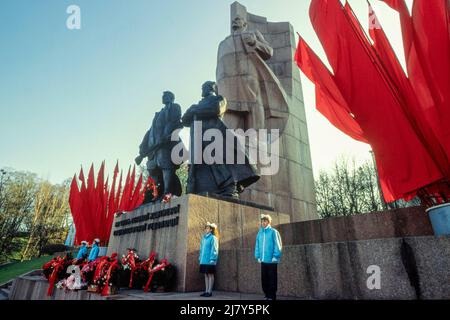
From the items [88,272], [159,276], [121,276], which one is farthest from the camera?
[121,276]

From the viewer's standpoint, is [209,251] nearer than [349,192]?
Yes

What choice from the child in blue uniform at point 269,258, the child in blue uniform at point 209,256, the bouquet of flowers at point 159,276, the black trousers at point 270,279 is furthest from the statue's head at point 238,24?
the black trousers at point 270,279

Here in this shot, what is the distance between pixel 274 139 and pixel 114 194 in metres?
8.21

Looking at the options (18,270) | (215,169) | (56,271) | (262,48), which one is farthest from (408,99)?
(18,270)

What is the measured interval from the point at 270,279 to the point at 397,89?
202 inches

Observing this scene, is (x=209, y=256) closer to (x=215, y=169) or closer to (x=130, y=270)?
(x=130, y=270)

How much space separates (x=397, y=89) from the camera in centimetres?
651

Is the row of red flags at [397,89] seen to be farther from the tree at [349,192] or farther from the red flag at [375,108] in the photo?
the tree at [349,192]

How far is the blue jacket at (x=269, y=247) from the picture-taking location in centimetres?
455

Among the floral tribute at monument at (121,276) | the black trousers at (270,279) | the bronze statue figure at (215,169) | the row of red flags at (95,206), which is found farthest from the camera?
the row of red flags at (95,206)

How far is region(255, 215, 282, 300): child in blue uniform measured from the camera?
442 cm

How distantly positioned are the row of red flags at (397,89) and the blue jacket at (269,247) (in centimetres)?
338

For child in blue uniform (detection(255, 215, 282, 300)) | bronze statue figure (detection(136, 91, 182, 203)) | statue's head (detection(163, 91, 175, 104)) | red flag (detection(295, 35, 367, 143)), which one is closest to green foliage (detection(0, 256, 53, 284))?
bronze statue figure (detection(136, 91, 182, 203))

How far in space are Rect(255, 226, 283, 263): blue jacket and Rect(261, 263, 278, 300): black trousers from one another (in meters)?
0.10
